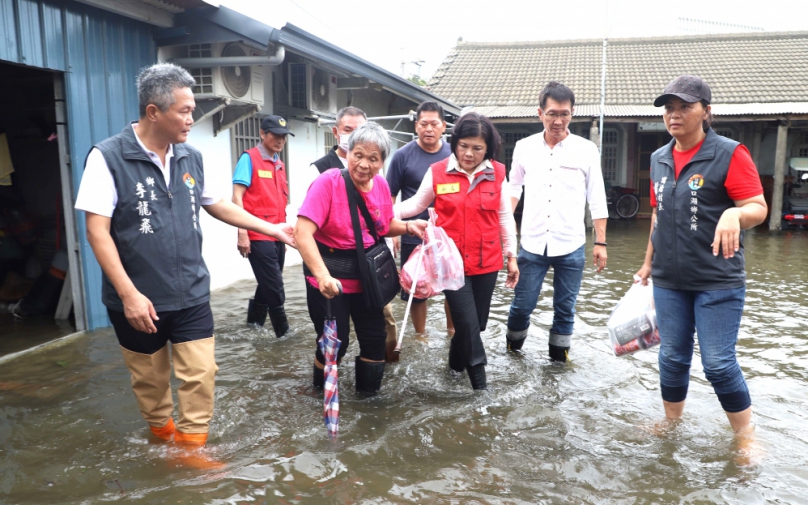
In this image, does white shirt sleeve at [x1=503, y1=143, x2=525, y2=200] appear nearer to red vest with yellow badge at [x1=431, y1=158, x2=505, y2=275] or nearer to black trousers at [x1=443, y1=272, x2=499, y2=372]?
red vest with yellow badge at [x1=431, y1=158, x2=505, y2=275]

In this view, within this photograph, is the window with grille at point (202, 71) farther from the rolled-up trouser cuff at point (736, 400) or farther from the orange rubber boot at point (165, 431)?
the rolled-up trouser cuff at point (736, 400)

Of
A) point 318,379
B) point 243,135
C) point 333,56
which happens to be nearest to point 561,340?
point 318,379

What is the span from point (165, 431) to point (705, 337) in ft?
9.56

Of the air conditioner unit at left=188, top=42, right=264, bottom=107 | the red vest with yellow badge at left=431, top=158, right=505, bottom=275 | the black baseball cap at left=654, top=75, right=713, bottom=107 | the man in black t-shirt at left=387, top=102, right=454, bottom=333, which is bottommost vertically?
the red vest with yellow badge at left=431, top=158, right=505, bottom=275

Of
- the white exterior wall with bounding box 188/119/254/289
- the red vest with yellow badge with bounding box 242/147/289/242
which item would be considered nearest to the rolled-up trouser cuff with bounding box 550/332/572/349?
the red vest with yellow badge with bounding box 242/147/289/242

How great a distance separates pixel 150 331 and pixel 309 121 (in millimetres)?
7423

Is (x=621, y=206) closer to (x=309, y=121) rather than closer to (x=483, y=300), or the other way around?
(x=309, y=121)

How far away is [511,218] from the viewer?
15.1ft

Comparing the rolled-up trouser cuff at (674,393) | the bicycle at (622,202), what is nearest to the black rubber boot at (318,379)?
the rolled-up trouser cuff at (674,393)

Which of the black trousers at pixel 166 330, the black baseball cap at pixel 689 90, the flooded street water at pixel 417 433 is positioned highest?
the black baseball cap at pixel 689 90

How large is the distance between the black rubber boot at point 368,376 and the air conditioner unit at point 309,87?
5947 millimetres

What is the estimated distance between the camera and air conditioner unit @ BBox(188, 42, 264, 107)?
6734 mm

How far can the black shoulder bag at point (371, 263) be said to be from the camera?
3668mm

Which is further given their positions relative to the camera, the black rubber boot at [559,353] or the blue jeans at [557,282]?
the black rubber boot at [559,353]
